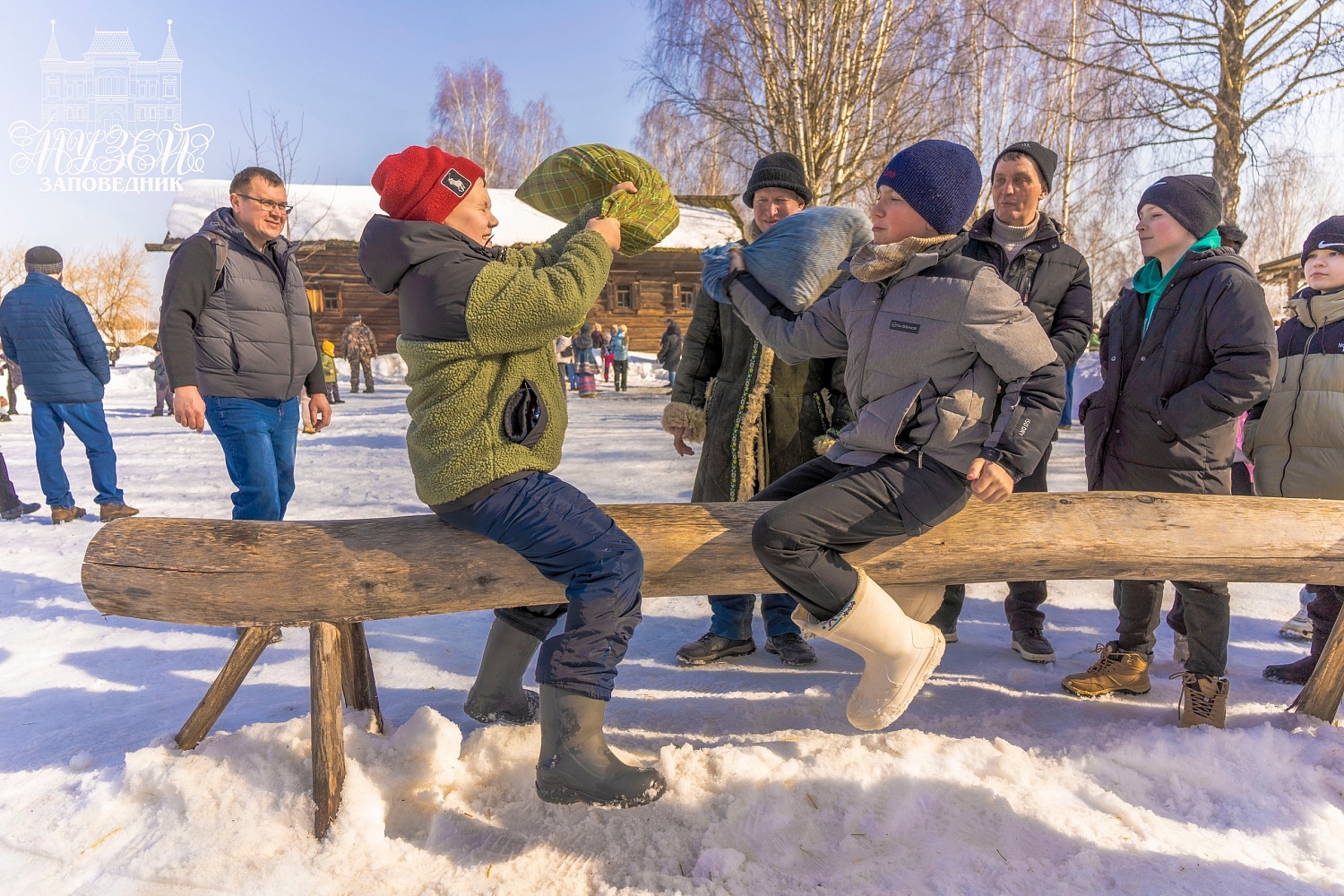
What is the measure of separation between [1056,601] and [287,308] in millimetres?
4283

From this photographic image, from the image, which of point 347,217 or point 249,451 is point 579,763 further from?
point 347,217

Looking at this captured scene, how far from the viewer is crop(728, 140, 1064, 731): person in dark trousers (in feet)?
7.30

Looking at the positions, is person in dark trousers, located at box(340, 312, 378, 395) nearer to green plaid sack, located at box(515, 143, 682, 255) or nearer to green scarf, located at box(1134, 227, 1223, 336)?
green plaid sack, located at box(515, 143, 682, 255)

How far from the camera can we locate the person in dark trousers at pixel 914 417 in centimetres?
222

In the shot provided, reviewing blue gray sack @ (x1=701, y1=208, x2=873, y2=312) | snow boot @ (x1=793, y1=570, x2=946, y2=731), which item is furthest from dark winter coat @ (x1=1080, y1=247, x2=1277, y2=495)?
snow boot @ (x1=793, y1=570, x2=946, y2=731)

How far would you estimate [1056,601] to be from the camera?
436 cm

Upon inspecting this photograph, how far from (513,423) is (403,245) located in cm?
54

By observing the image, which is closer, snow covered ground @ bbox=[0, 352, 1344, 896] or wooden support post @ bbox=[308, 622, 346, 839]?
snow covered ground @ bbox=[0, 352, 1344, 896]

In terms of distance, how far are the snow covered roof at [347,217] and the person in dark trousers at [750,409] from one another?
20.0m

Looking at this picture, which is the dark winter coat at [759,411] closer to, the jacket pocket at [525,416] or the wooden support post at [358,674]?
the jacket pocket at [525,416]

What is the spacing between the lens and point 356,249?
23328mm

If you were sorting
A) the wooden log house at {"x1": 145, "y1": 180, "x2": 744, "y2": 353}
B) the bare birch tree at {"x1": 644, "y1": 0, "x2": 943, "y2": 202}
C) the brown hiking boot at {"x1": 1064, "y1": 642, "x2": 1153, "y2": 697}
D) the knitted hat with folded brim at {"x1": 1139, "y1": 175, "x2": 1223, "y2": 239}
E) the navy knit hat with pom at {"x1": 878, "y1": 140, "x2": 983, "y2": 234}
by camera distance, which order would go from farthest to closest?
the wooden log house at {"x1": 145, "y1": 180, "x2": 744, "y2": 353} → the bare birch tree at {"x1": 644, "y1": 0, "x2": 943, "y2": 202} → the brown hiking boot at {"x1": 1064, "y1": 642, "x2": 1153, "y2": 697} → the knitted hat with folded brim at {"x1": 1139, "y1": 175, "x2": 1223, "y2": 239} → the navy knit hat with pom at {"x1": 878, "y1": 140, "x2": 983, "y2": 234}

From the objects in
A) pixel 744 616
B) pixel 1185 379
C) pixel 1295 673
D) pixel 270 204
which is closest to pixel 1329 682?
pixel 1295 673

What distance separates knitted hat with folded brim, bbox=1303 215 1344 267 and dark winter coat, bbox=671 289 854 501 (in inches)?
81.6
